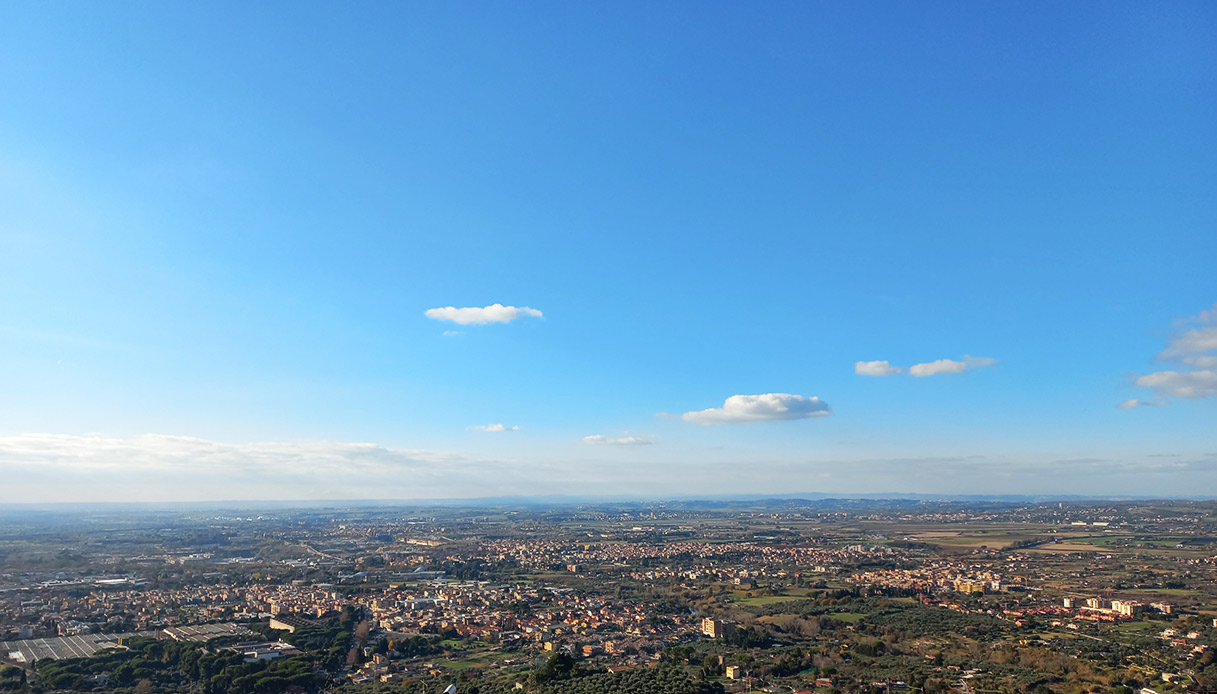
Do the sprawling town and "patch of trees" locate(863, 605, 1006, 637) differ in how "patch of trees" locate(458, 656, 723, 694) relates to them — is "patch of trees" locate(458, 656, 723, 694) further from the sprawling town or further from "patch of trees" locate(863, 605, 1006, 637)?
"patch of trees" locate(863, 605, 1006, 637)

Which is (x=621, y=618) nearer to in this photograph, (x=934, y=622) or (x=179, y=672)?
(x=934, y=622)

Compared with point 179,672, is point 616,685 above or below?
above

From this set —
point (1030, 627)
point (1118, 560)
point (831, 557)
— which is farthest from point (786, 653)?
point (1118, 560)

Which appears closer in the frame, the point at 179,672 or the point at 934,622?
the point at 179,672

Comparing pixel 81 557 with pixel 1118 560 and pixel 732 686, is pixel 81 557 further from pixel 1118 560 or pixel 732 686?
pixel 1118 560

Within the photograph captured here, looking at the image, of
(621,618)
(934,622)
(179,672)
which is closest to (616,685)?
(621,618)

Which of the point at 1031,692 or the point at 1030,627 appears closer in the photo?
the point at 1031,692

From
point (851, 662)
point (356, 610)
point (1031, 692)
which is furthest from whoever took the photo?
point (356, 610)

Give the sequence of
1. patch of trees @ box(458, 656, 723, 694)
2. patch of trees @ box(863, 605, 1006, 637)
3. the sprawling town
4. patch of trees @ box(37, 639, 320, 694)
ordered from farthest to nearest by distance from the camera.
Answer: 1. patch of trees @ box(863, 605, 1006, 637)
2. the sprawling town
3. patch of trees @ box(37, 639, 320, 694)
4. patch of trees @ box(458, 656, 723, 694)

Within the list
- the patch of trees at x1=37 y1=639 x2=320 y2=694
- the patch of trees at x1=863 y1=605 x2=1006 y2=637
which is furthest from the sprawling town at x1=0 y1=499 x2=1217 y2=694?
the patch of trees at x1=863 y1=605 x2=1006 y2=637
